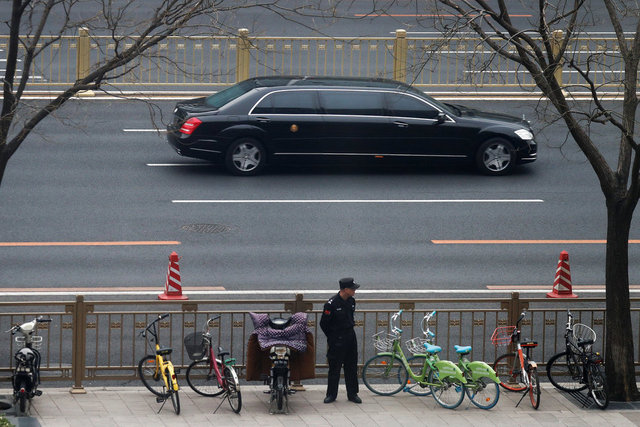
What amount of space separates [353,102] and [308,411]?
10.6 meters

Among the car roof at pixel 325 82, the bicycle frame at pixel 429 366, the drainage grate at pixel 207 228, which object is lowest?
the bicycle frame at pixel 429 366

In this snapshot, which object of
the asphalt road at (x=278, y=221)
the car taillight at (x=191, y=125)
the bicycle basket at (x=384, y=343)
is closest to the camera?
the bicycle basket at (x=384, y=343)

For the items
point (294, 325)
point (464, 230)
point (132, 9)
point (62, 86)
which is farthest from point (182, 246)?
point (132, 9)

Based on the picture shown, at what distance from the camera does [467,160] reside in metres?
21.0

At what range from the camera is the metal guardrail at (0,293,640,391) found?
37.5 ft

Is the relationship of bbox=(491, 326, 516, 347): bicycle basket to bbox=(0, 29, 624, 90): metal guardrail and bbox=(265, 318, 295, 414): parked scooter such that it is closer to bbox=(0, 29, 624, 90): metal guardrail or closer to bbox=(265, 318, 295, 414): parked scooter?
bbox=(265, 318, 295, 414): parked scooter

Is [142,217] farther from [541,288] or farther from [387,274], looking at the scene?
[541,288]

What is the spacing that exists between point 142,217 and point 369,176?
4914 mm

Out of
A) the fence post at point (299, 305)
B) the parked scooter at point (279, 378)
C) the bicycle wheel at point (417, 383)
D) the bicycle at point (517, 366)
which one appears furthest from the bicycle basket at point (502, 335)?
the parked scooter at point (279, 378)

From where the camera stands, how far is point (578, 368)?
464 inches

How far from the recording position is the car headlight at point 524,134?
20906 mm

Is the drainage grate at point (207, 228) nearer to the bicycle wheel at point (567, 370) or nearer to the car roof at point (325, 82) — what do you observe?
the car roof at point (325, 82)

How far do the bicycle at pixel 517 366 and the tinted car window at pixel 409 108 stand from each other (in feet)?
29.9

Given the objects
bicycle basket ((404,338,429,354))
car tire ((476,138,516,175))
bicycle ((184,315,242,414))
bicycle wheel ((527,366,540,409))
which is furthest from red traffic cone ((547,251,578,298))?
car tire ((476,138,516,175))
